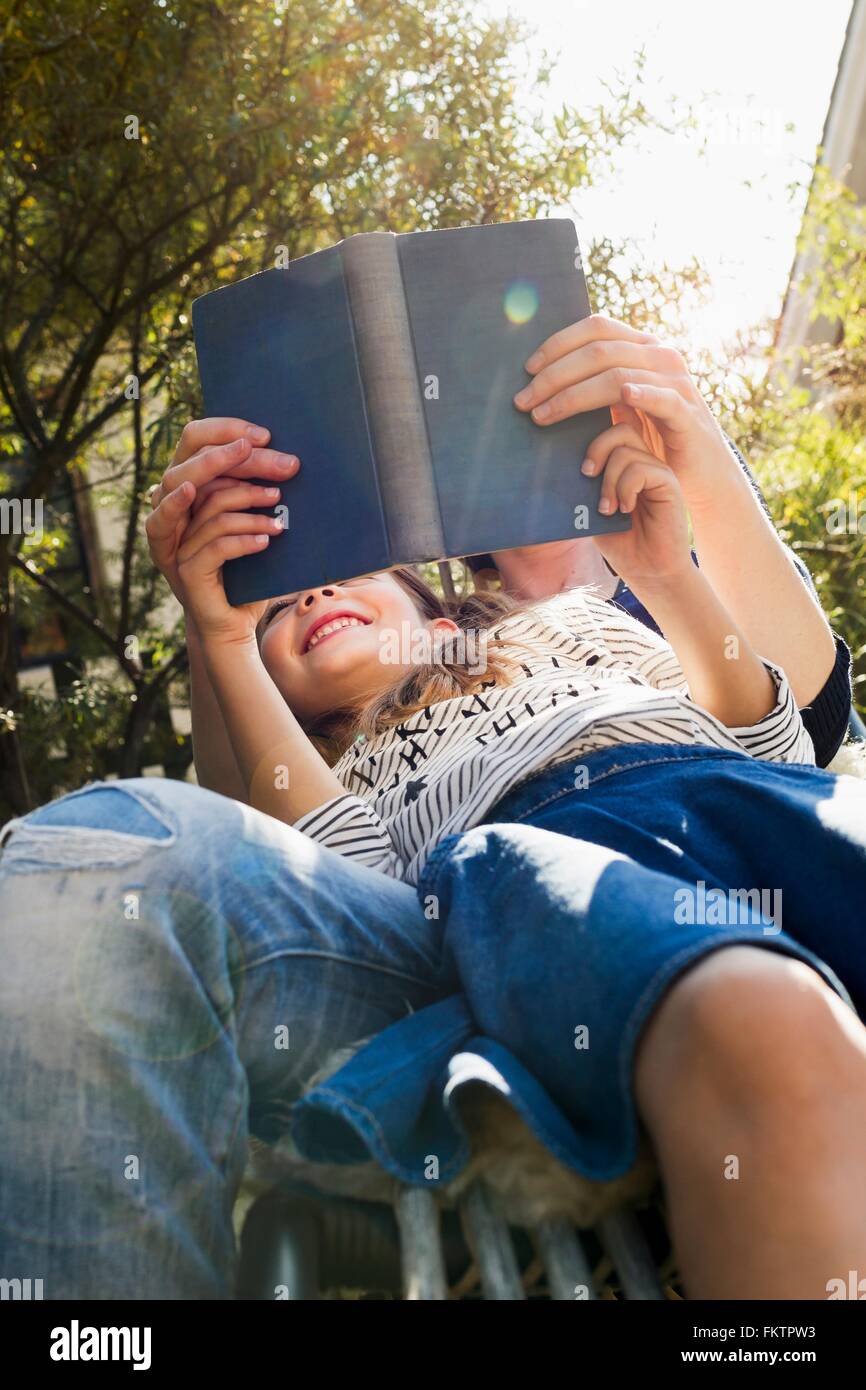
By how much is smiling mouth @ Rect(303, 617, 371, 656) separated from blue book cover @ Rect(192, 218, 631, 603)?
240 millimetres

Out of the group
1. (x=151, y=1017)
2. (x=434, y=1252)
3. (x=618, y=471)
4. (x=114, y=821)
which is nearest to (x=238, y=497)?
(x=618, y=471)

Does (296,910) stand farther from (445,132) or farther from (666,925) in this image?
(445,132)

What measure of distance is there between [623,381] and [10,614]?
2733 mm

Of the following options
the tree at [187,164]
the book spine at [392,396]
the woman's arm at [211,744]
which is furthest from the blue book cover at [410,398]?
the tree at [187,164]

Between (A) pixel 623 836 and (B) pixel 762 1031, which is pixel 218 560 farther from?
(B) pixel 762 1031

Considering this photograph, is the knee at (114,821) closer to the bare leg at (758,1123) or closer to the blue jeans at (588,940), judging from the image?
the blue jeans at (588,940)

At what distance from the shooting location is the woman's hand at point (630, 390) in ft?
4.13

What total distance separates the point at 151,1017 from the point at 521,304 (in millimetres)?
860

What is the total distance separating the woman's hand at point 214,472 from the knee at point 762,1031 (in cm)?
73

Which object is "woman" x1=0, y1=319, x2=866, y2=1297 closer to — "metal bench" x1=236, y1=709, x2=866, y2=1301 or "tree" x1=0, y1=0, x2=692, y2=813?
"metal bench" x1=236, y1=709, x2=866, y2=1301

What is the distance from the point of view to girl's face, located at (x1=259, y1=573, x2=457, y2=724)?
1.53 m

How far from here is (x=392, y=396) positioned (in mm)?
1245

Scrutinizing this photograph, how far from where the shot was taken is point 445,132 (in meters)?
3.26
